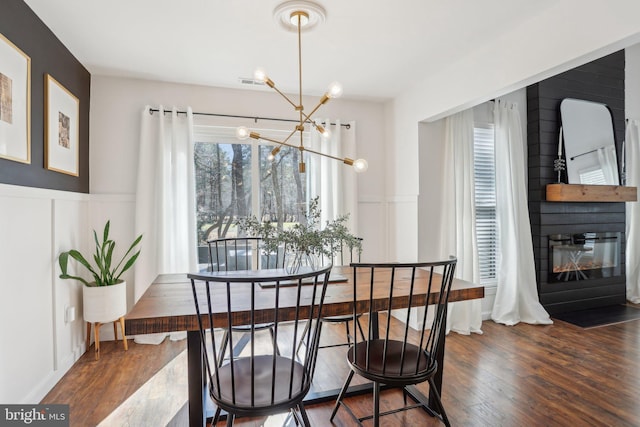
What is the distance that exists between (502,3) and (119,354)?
3782 millimetres

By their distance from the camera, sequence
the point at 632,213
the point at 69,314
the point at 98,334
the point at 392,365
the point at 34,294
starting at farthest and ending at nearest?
the point at 632,213 < the point at 98,334 < the point at 69,314 < the point at 34,294 < the point at 392,365

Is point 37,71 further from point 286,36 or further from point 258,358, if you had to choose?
point 258,358

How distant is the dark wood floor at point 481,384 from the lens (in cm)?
203

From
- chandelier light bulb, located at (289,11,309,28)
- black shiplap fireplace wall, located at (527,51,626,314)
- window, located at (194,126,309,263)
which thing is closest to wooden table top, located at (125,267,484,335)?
window, located at (194,126,309,263)

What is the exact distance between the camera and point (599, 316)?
12.4 ft

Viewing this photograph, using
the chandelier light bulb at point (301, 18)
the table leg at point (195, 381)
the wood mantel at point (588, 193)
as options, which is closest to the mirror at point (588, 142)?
the wood mantel at point (588, 193)

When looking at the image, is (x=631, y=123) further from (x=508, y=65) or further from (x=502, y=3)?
(x=502, y=3)

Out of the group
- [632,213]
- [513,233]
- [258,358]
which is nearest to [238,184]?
[258,358]

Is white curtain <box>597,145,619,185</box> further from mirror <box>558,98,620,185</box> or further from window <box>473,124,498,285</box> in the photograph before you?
window <box>473,124,498,285</box>

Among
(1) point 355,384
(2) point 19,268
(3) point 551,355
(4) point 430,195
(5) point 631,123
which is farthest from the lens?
(5) point 631,123

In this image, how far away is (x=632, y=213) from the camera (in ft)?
15.0

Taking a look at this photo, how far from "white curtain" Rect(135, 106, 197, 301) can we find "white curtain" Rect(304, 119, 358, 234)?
1258 mm

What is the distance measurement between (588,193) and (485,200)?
115 cm

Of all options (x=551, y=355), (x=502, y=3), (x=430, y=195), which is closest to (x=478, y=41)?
(x=502, y=3)
